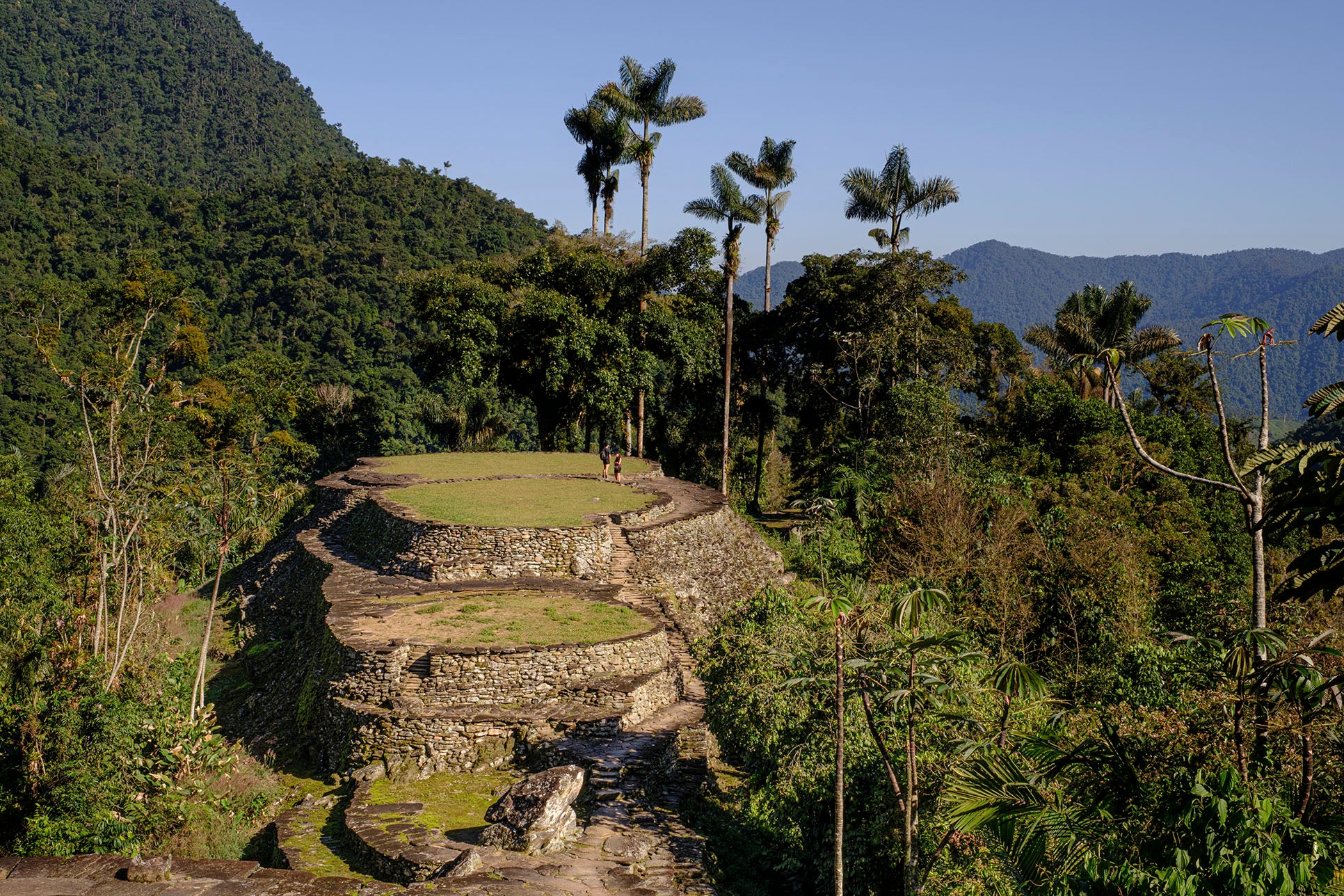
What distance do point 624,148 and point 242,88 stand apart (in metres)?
117

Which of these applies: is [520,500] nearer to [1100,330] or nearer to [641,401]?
[641,401]

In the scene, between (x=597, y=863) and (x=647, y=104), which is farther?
(x=647, y=104)

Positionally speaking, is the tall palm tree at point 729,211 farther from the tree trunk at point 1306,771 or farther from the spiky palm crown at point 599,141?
the tree trunk at point 1306,771

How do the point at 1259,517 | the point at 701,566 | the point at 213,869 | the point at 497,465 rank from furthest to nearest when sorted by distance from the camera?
the point at 497,465, the point at 701,566, the point at 213,869, the point at 1259,517

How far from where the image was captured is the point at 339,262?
6116cm

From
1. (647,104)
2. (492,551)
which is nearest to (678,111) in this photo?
(647,104)

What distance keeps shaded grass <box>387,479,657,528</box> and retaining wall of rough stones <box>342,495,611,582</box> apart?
1.14ft

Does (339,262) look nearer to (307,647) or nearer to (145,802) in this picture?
(307,647)

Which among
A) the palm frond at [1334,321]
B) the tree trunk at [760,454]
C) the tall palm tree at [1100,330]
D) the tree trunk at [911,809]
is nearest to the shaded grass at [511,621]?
the tree trunk at [911,809]

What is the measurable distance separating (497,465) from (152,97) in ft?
389

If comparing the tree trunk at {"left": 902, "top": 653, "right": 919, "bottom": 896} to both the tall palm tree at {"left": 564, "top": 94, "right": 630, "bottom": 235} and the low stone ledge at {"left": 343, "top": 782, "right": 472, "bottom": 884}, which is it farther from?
the tall palm tree at {"left": 564, "top": 94, "right": 630, "bottom": 235}

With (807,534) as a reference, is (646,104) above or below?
above

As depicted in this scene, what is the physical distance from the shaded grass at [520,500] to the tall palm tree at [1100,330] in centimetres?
1708

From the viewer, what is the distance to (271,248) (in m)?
61.5
